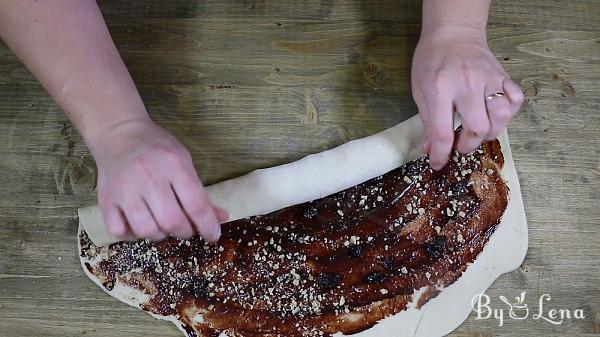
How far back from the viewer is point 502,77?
0.81m

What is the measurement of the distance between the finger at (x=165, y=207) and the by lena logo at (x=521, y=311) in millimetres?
440

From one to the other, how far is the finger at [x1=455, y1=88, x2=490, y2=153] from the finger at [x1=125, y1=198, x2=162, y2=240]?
16.1 inches

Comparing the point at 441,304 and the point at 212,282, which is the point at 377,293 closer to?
the point at 441,304

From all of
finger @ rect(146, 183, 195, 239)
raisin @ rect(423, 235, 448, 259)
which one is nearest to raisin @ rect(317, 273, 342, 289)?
raisin @ rect(423, 235, 448, 259)

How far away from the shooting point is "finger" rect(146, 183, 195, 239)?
69 centimetres

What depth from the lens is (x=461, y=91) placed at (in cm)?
80

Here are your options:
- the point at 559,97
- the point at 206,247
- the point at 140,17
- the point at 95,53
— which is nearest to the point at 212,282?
the point at 206,247

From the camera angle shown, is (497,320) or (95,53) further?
(497,320)

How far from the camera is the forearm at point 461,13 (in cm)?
86

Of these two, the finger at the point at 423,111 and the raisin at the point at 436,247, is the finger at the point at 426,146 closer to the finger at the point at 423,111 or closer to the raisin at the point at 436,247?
the finger at the point at 423,111

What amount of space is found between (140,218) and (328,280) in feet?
1.01

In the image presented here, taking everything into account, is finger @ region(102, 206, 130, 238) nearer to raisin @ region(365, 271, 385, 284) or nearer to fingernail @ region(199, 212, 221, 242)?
fingernail @ region(199, 212, 221, 242)

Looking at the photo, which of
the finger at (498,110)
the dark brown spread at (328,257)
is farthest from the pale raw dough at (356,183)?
the finger at (498,110)

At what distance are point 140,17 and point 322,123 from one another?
35cm
